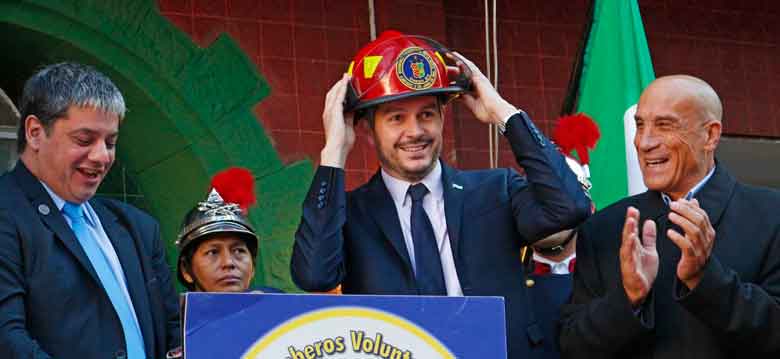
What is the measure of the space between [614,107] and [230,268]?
236 centimetres

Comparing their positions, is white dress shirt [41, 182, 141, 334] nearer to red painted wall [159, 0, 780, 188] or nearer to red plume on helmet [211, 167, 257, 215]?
red plume on helmet [211, 167, 257, 215]

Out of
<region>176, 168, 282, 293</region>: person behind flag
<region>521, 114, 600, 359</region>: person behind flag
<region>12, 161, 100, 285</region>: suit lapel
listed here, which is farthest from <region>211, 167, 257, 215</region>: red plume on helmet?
<region>12, 161, 100, 285</region>: suit lapel

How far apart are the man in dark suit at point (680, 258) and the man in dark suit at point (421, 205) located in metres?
0.19

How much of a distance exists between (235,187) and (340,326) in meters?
2.27

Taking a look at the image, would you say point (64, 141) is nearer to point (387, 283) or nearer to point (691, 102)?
point (387, 283)

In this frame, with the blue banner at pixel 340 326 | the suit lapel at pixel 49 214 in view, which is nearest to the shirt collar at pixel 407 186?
the blue banner at pixel 340 326

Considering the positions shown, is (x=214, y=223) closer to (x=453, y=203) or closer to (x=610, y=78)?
(x=453, y=203)

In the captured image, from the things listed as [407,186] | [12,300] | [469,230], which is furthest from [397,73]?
[12,300]

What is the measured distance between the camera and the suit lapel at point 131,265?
14.6 feet

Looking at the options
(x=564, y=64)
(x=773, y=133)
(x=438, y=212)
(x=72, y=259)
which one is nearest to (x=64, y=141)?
(x=72, y=259)

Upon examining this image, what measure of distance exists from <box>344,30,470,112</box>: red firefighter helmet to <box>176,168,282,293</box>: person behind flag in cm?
106

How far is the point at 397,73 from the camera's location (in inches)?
189

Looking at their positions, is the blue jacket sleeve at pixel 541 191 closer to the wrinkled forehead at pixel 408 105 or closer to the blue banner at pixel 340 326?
the wrinkled forehead at pixel 408 105

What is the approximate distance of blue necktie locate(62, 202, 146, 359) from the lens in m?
4.40
